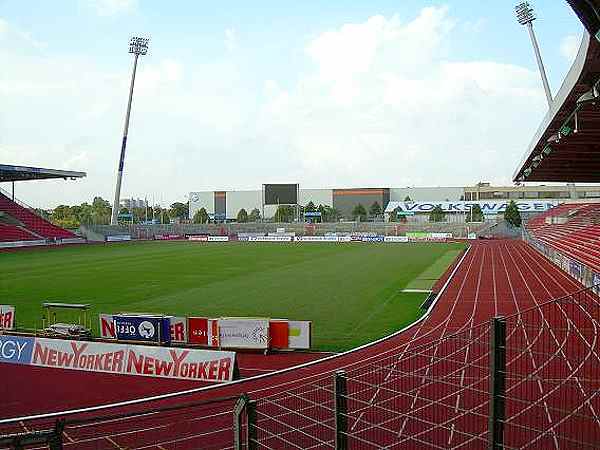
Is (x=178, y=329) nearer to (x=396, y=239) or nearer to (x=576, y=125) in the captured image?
(x=576, y=125)

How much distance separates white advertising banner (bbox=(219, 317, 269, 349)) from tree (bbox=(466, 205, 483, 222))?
93.2m

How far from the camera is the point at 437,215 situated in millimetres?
109875

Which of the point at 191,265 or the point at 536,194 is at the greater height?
the point at 536,194

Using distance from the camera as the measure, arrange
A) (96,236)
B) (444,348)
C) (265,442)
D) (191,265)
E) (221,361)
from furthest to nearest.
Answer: (96,236) < (191,265) < (444,348) < (221,361) < (265,442)

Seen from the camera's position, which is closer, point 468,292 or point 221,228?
point 468,292

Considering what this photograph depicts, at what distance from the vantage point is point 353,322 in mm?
19531

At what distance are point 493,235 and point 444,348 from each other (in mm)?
70074

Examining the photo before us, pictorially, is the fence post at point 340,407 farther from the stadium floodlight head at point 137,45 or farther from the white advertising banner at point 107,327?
the stadium floodlight head at point 137,45

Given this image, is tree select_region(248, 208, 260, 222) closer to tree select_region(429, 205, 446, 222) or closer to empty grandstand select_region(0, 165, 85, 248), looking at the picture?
tree select_region(429, 205, 446, 222)

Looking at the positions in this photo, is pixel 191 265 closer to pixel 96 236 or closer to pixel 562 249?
pixel 562 249

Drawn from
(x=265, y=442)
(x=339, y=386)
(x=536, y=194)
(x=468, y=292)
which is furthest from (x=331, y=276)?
(x=536, y=194)

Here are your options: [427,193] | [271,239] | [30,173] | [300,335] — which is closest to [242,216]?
[427,193]

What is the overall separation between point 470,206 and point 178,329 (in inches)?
4047

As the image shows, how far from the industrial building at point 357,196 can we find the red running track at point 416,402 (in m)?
113
